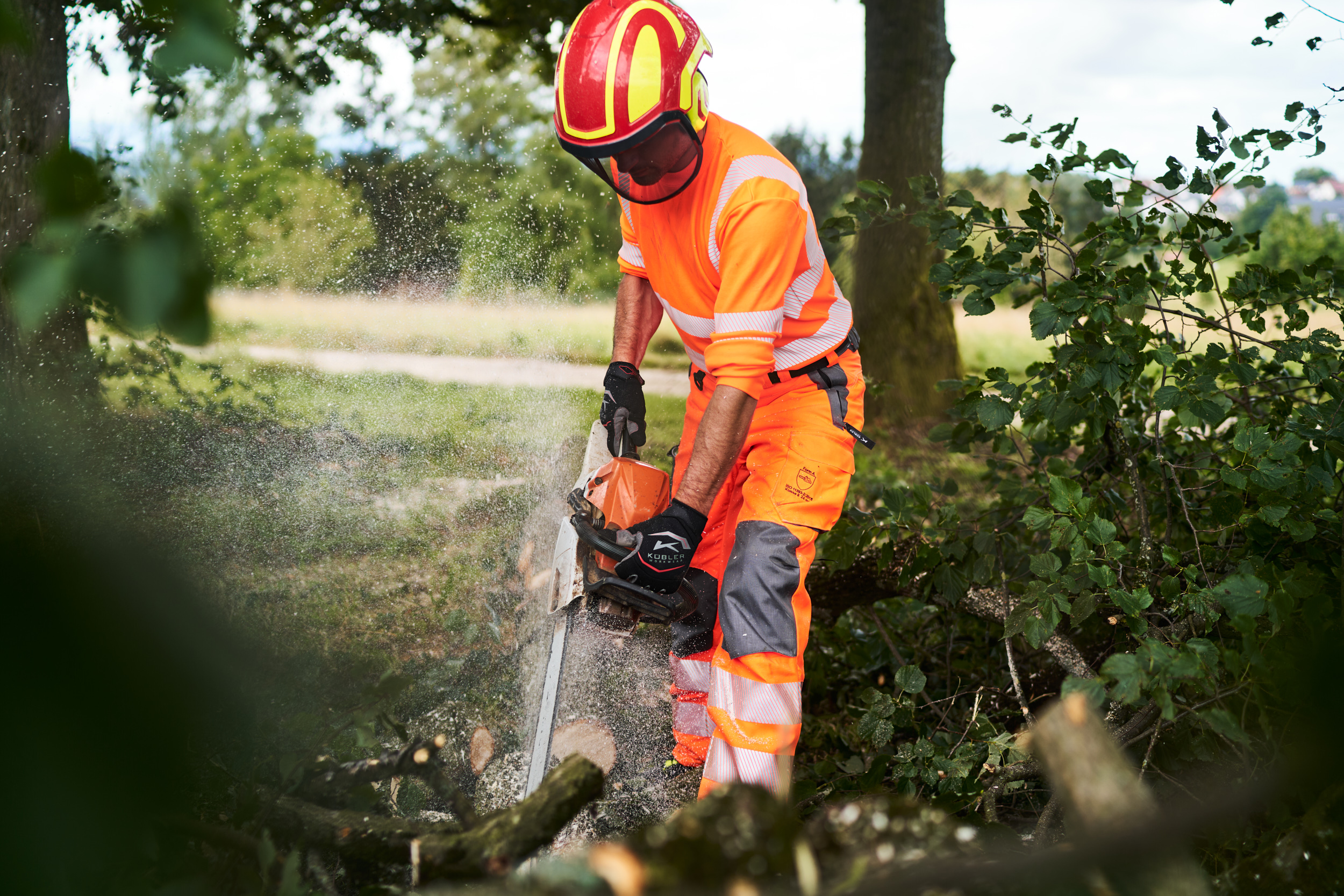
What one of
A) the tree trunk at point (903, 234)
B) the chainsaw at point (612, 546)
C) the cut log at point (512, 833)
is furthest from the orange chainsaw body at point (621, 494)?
the tree trunk at point (903, 234)

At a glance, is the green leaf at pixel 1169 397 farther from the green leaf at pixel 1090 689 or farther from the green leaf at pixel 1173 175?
the green leaf at pixel 1090 689

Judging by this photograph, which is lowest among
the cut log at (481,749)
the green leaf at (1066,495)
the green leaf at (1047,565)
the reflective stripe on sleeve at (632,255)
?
the cut log at (481,749)

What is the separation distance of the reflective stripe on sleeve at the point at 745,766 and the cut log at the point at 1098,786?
1.43m

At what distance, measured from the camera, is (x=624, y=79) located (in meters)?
2.41

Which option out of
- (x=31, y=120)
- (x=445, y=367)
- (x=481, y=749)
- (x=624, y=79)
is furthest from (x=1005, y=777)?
(x=445, y=367)

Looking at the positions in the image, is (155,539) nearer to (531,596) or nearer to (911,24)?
(531,596)

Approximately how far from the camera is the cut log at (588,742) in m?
3.10

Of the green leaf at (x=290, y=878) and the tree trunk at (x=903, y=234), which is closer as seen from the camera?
the green leaf at (x=290, y=878)

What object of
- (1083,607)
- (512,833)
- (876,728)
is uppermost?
(1083,607)

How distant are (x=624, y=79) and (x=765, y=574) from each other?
153 centimetres

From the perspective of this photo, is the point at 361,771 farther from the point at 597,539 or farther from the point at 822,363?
the point at 822,363

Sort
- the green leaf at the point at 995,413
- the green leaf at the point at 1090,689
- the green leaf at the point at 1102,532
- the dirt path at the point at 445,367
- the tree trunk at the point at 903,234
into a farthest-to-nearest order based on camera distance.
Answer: the tree trunk at the point at 903,234, the dirt path at the point at 445,367, the green leaf at the point at 995,413, the green leaf at the point at 1102,532, the green leaf at the point at 1090,689

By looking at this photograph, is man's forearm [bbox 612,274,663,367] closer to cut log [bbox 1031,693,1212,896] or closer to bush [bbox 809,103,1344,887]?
bush [bbox 809,103,1344,887]

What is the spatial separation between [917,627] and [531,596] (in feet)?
6.13
